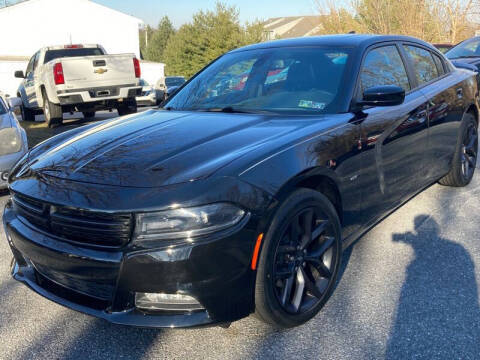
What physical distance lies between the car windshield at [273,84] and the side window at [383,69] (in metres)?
0.18

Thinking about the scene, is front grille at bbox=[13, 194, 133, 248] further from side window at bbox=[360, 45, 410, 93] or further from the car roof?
the car roof

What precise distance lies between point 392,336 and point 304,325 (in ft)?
1.53

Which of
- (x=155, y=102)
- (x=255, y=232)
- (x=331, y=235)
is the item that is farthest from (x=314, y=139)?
(x=155, y=102)

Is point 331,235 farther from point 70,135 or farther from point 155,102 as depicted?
point 155,102

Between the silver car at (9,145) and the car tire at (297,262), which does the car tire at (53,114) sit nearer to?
the silver car at (9,145)

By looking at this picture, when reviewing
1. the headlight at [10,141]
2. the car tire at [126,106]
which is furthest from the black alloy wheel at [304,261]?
the car tire at [126,106]

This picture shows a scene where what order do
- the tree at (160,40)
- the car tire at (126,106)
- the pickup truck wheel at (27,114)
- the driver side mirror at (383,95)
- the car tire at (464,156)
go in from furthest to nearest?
the tree at (160,40) → the pickup truck wheel at (27,114) → the car tire at (126,106) → the car tire at (464,156) → the driver side mirror at (383,95)

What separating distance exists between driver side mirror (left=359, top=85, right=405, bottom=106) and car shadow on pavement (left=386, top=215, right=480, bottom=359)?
1158 millimetres

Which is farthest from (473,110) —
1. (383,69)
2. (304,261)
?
(304,261)

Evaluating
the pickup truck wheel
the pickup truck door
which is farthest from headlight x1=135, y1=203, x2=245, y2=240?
the pickup truck wheel

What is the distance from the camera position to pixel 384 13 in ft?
67.5

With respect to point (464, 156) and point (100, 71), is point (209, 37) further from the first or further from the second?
point (464, 156)

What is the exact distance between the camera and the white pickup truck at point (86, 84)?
32.9 feet

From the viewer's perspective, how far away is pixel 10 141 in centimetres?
546
